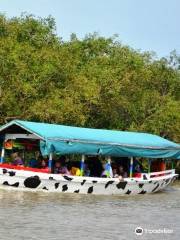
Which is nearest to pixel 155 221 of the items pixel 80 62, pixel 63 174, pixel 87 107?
pixel 63 174

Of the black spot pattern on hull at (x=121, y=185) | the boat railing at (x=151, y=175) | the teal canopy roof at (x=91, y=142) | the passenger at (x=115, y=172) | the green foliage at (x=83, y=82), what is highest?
the green foliage at (x=83, y=82)

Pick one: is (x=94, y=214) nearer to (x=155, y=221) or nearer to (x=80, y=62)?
(x=155, y=221)

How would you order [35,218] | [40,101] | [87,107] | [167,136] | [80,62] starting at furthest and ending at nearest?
[167,136]
[80,62]
[87,107]
[40,101]
[35,218]

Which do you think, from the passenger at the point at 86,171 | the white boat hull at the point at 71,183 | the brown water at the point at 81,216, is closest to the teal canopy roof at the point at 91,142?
the white boat hull at the point at 71,183

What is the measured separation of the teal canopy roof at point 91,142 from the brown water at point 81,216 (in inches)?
71.3

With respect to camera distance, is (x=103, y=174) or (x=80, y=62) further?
(x=80, y=62)

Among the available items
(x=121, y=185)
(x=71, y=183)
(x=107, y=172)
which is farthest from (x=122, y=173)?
(x=71, y=183)

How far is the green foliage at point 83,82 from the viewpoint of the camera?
2826 cm

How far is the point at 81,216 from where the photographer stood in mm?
14922

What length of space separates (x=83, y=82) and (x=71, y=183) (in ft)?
35.2

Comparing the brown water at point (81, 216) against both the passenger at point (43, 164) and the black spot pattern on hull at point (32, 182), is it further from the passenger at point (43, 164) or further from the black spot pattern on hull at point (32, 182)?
the passenger at point (43, 164)

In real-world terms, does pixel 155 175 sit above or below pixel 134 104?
below

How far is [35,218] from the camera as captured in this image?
13.9 m

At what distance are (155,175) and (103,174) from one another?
2988 mm
